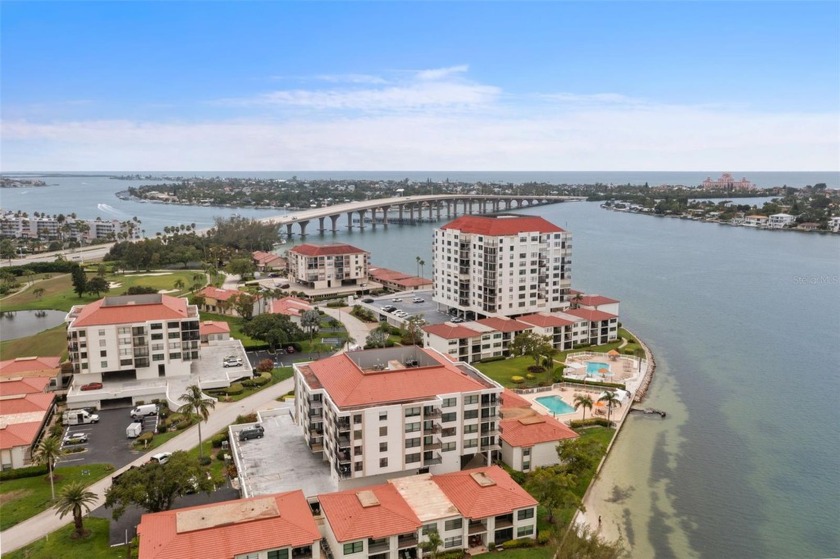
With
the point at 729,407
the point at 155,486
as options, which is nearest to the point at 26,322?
the point at 155,486

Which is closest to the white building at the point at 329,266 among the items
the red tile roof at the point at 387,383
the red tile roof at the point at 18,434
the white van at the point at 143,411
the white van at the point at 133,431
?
the white van at the point at 143,411

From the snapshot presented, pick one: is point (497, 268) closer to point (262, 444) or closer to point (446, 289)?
point (446, 289)

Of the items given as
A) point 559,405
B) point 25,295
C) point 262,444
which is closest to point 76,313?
point 262,444

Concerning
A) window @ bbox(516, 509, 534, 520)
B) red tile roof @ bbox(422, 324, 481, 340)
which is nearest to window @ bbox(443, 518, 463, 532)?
window @ bbox(516, 509, 534, 520)

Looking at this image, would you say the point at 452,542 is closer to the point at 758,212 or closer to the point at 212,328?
the point at 212,328

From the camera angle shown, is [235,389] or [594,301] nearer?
[235,389]

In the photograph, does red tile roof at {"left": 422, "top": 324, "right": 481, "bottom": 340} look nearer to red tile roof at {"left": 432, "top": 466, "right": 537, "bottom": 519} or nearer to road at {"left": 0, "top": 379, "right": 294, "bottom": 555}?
road at {"left": 0, "top": 379, "right": 294, "bottom": 555}
